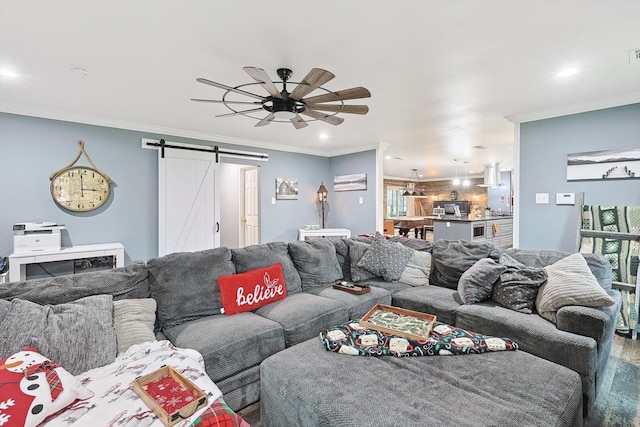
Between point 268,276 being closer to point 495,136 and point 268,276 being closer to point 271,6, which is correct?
point 271,6

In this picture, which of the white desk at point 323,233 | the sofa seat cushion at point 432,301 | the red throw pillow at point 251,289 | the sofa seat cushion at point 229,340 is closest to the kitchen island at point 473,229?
the white desk at point 323,233

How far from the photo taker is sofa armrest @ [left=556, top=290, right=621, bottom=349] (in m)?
1.89

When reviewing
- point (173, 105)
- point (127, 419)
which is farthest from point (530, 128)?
point (127, 419)

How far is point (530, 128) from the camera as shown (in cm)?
401

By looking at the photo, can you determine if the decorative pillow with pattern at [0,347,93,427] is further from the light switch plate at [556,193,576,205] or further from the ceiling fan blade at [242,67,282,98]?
the light switch plate at [556,193,576,205]

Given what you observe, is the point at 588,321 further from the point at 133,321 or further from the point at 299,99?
the point at 133,321

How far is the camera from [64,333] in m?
1.48

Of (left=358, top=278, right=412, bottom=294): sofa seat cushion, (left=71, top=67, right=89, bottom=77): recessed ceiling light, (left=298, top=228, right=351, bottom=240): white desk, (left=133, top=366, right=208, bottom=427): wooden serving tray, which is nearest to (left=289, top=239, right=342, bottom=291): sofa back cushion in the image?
(left=358, top=278, right=412, bottom=294): sofa seat cushion

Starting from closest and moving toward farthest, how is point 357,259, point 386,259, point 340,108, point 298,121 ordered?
point 340,108
point 298,121
point 386,259
point 357,259

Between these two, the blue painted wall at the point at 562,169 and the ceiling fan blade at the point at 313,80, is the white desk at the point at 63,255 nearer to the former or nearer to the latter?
the ceiling fan blade at the point at 313,80

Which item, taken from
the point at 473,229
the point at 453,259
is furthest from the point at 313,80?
the point at 473,229

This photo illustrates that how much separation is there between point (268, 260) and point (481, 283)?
1.81m

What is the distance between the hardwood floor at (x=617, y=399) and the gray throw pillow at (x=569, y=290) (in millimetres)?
551

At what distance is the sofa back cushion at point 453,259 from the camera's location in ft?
9.69
